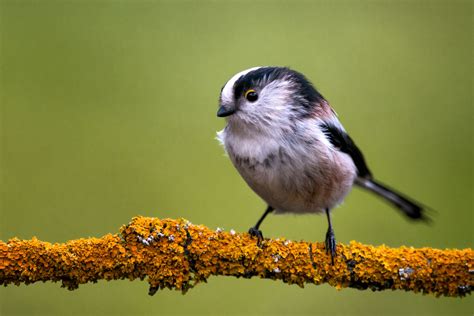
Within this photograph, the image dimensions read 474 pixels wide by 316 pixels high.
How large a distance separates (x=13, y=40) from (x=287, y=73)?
9.15ft

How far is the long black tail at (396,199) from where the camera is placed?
4.02m

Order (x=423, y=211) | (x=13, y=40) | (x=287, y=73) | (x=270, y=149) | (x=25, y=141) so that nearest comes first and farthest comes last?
(x=270, y=149), (x=287, y=73), (x=423, y=211), (x=25, y=141), (x=13, y=40)

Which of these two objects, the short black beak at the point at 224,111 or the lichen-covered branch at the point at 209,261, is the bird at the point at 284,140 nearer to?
the short black beak at the point at 224,111

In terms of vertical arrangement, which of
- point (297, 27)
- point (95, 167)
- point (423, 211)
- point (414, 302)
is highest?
point (297, 27)

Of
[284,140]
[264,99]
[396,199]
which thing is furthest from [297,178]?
[396,199]

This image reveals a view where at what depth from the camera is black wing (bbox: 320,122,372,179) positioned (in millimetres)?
3479

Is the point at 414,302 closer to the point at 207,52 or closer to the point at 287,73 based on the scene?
the point at 287,73

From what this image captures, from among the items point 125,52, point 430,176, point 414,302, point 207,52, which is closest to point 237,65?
point 207,52

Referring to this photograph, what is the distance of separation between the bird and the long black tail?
59cm

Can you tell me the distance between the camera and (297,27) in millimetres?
5309

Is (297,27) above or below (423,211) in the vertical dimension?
above

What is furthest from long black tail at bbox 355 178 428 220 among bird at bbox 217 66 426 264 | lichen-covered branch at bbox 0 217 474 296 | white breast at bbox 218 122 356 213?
lichen-covered branch at bbox 0 217 474 296

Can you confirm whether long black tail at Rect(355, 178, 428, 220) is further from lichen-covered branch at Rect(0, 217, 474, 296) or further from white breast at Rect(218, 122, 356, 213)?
lichen-covered branch at Rect(0, 217, 474, 296)

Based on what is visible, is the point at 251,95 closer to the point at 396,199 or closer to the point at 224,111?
the point at 224,111
